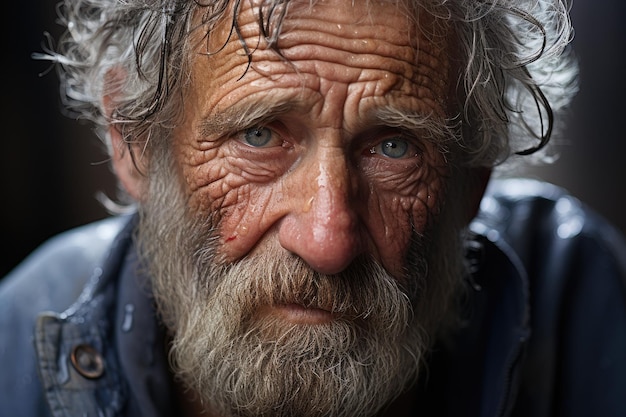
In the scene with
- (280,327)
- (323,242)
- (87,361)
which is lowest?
(87,361)

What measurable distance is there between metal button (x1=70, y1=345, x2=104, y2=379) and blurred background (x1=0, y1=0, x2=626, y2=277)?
153 cm

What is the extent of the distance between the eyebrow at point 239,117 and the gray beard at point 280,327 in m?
0.18

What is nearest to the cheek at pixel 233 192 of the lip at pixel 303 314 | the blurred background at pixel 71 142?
the lip at pixel 303 314

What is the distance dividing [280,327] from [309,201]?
25cm

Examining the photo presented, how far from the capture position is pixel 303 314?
57.9 inches

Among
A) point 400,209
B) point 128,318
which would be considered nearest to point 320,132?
point 400,209

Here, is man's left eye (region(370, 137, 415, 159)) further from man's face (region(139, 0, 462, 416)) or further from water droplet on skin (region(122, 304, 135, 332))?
water droplet on skin (region(122, 304, 135, 332))

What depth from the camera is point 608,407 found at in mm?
1921

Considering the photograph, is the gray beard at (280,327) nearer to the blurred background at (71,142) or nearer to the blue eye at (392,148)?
the blue eye at (392,148)

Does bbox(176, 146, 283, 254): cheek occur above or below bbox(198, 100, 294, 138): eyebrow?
below

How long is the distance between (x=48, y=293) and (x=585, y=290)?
4.47ft

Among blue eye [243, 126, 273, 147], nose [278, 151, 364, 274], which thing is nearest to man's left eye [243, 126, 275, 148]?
blue eye [243, 126, 273, 147]

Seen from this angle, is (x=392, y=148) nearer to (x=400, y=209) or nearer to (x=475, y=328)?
(x=400, y=209)

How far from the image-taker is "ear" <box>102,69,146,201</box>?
1.72 m
